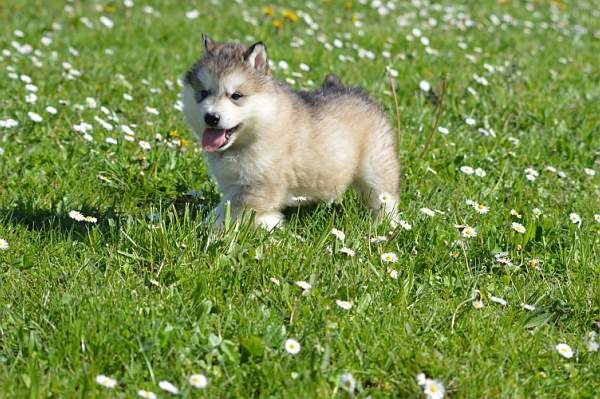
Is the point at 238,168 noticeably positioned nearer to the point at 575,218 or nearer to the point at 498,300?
the point at 498,300

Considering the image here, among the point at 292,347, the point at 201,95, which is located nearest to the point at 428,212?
the point at 201,95

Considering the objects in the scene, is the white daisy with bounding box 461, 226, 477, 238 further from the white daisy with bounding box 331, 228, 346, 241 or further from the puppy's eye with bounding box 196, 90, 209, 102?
the puppy's eye with bounding box 196, 90, 209, 102

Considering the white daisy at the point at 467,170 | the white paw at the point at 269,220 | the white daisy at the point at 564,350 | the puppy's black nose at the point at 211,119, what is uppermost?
the puppy's black nose at the point at 211,119

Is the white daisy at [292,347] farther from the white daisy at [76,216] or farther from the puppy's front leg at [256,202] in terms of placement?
the white daisy at [76,216]

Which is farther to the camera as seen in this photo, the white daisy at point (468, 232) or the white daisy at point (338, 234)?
the white daisy at point (468, 232)

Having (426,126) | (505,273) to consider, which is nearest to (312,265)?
(505,273)

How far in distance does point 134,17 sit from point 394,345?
24.8 ft

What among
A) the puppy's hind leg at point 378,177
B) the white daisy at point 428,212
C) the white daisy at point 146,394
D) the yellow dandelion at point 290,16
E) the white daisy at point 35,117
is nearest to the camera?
the white daisy at point 146,394

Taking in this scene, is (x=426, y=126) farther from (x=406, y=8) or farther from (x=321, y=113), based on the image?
(x=406, y=8)

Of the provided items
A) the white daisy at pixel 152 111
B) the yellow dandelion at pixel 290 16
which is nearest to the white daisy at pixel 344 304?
the white daisy at pixel 152 111

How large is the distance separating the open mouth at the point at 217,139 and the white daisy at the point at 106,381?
1823mm

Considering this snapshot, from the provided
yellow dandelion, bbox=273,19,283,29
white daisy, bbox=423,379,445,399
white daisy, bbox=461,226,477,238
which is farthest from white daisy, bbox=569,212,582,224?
yellow dandelion, bbox=273,19,283,29

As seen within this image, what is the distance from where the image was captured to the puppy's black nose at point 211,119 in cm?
489

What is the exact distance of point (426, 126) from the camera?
24.1 feet
